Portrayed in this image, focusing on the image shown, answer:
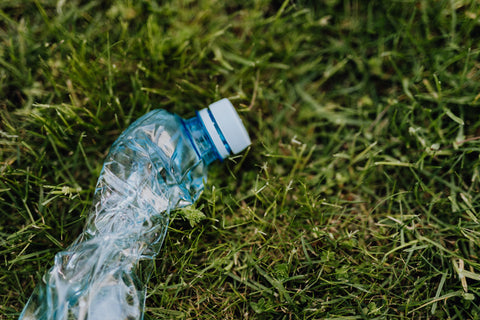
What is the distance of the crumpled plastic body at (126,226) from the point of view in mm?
1879

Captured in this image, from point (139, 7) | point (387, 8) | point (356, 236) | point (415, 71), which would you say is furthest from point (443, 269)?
point (139, 7)

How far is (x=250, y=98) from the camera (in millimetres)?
2412

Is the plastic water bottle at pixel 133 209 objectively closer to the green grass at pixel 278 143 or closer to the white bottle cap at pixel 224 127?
the white bottle cap at pixel 224 127

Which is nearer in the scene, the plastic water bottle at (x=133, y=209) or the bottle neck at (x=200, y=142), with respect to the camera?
the plastic water bottle at (x=133, y=209)

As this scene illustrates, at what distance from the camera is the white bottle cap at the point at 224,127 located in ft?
6.42

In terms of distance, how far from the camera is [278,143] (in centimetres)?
236

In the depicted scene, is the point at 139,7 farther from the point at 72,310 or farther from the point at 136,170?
the point at 72,310

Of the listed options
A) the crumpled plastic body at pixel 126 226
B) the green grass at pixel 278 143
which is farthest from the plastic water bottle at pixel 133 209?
the green grass at pixel 278 143

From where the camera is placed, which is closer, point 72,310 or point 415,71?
point 72,310

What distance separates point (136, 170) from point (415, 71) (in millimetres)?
1845

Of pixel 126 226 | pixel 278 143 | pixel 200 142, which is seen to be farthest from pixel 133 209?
pixel 278 143

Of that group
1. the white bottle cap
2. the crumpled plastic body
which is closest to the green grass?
the crumpled plastic body

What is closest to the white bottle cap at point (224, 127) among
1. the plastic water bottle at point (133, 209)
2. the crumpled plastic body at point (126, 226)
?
the plastic water bottle at point (133, 209)

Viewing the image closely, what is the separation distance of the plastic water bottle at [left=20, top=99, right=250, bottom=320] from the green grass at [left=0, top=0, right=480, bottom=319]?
5.0 inches
